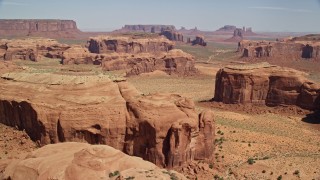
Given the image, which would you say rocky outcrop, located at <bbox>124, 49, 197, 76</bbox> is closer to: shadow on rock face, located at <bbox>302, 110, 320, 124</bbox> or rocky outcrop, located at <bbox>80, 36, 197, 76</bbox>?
rocky outcrop, located at <bbox>80, 36, 197, 76</bbox>

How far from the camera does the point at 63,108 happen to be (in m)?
36.5

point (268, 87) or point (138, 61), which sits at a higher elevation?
point (138, 61)

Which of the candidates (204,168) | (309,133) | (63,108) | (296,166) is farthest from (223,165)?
(309,133)

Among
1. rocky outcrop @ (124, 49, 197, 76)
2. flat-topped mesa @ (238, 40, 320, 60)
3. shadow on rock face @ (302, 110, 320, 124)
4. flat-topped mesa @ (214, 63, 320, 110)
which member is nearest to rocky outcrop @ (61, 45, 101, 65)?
rocky outcrop @ (124, 49, 197, 76)

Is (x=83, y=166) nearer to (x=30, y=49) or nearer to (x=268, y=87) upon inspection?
(x=268, y=87)

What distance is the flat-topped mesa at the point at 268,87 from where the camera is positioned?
6272 cm

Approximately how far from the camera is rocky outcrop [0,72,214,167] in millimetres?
35125

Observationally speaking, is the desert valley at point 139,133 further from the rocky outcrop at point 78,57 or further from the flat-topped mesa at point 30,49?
the flat-topped mesa at point 30,49

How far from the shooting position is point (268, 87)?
64.6 metres

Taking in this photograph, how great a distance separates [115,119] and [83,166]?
10146mm

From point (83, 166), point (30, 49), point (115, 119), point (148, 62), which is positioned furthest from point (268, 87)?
point (30, 49)

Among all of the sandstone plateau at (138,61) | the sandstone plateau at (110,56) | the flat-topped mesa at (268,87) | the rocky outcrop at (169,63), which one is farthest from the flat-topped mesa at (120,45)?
the flat-topped mesa at (268,87)

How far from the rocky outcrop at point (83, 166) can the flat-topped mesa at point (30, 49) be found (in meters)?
104

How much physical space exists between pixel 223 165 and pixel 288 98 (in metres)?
30.7
